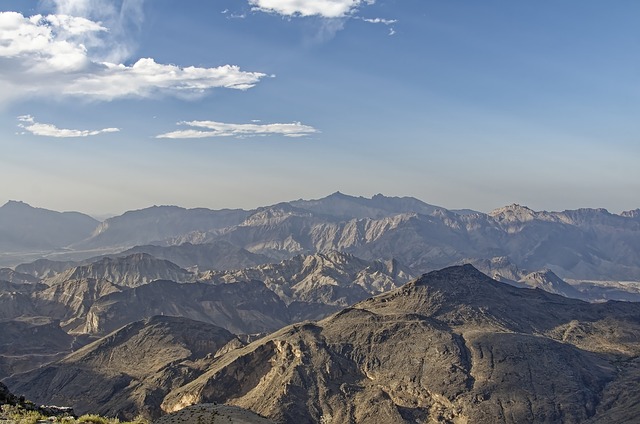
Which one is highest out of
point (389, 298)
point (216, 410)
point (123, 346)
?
point (216, 410)

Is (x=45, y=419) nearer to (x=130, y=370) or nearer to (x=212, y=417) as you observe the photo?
(x=212, y=417)

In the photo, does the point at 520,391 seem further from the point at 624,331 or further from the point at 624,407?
the point at 624,331

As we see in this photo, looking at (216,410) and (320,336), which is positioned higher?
(216,410)

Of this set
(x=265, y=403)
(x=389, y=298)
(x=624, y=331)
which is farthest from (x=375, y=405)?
(x=624, y=331)

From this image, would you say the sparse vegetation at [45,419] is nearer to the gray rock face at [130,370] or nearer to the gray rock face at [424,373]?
the gray rock face at [424,373]

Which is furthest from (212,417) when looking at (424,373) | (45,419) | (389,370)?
(389,370)

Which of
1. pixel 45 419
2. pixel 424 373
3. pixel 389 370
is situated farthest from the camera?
pixel 389 370

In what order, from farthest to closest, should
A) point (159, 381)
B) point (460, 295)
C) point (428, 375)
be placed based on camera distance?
point (460, 295)
point (159, 381)
point (428, 375)

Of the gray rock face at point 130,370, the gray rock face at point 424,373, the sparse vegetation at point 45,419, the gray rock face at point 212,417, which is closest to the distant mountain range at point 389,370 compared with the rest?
the gray rock face at point 424,373
